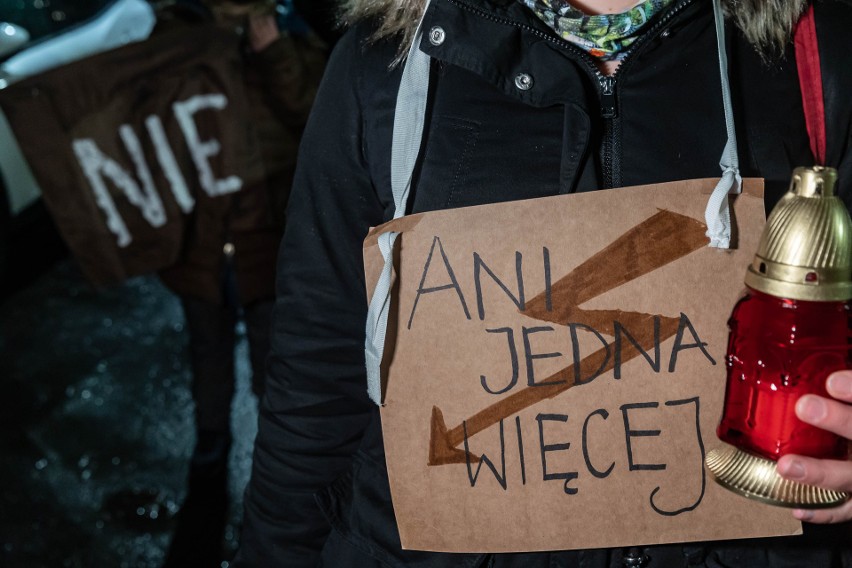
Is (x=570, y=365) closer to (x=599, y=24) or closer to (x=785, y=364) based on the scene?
(x=785, y=364)

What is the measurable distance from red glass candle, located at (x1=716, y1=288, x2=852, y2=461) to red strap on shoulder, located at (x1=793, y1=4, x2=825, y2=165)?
27cm

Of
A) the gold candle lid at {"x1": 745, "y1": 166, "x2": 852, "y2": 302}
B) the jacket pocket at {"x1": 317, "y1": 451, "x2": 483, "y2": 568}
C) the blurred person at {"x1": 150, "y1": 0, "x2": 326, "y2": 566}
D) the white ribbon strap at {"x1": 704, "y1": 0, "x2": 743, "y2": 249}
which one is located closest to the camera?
the gold candle lid at {"x1": 745, "y1": 166, "x2": 852, "y2": 302}

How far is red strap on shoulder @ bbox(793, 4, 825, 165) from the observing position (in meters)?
1.07

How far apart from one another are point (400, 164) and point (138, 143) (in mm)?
2028

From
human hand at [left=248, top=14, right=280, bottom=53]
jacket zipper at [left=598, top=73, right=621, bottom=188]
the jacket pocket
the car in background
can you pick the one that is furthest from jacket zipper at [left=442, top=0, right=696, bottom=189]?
the car in background

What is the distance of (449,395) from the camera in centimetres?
109

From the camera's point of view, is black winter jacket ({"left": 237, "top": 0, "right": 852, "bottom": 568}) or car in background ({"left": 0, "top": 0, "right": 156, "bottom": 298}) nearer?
black winter jacket ({"left": 237, "top": 0, "right": 852, "bottom": 568})

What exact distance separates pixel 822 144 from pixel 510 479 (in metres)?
0.58

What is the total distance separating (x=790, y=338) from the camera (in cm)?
86

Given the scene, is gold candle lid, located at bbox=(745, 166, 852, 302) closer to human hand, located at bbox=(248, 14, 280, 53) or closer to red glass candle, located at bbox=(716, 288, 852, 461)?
red glass candle, located at bbox=(716, 288, 852, 461)

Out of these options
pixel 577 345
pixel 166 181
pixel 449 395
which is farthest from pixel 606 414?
pixel 166 181

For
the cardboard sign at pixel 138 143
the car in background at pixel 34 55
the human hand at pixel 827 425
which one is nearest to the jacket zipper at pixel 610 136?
the human hand at pixel 827 425

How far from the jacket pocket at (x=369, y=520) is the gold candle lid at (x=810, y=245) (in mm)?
571

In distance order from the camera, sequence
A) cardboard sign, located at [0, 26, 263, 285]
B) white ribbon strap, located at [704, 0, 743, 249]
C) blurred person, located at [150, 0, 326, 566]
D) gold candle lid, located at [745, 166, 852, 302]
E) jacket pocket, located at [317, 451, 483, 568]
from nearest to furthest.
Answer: gold candle lid, located at [745, 166, 852, 302] < white ribbon strap, located at [704, 0, 743, 249] < jacket pocket, located at [317, 451, 483, 568] < cardboard sign, located at [0, 26, 263, 285] < blurred person, located at [150, 0, 326, 566]
